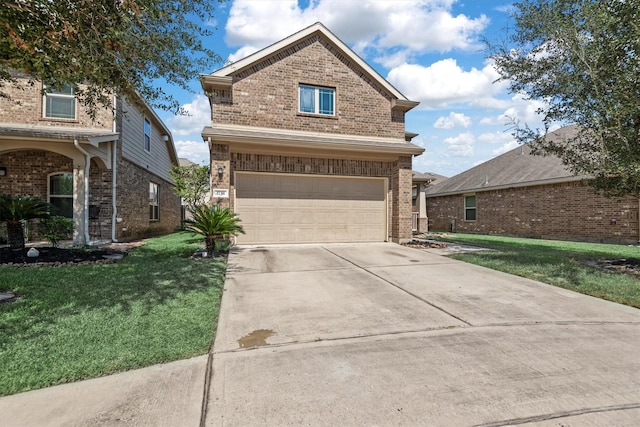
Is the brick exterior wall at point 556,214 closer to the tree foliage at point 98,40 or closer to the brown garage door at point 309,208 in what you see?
the brown garage door at point 309,208

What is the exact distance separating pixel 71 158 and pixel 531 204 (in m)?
19.0

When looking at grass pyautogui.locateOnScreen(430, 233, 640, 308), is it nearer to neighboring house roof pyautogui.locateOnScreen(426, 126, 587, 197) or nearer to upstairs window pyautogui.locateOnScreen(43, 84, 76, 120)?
neighboring house roof pyautogui.locateOnScreen(426, 126, 587, 197)

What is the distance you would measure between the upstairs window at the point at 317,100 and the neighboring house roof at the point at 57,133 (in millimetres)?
6223

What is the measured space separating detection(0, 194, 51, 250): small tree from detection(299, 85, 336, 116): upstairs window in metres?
7.86

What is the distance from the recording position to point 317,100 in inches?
456

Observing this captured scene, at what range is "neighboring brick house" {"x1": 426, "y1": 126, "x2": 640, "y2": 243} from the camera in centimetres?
1340

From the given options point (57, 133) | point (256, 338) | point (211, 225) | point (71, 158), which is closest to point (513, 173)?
point (211, 225)

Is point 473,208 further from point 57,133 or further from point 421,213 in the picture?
point 57,133

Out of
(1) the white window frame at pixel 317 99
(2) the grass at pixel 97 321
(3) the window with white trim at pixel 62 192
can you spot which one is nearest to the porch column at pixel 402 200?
(1) the white window frame at pixel 317 99

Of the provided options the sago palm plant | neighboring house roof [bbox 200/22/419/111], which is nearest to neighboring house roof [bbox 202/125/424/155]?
neighboring house roof [bbox 200/22/419/111]

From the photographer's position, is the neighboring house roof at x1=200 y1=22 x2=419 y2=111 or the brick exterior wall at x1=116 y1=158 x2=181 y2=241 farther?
the brick exterior wall at x1=116 y1=158 x2=181 y2=241

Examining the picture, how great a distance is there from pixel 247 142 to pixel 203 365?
26.0 ft

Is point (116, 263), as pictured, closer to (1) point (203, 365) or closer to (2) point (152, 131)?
(1) point (203, 365)

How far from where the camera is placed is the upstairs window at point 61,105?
10.9 m
